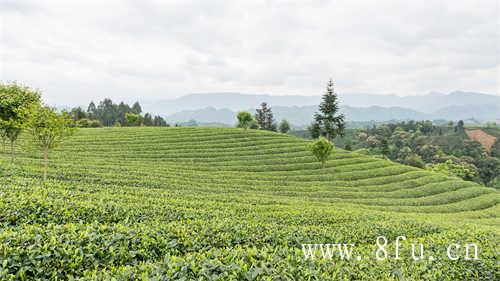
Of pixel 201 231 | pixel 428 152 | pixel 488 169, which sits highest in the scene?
pixel 201 231

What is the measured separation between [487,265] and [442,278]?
1.71 metres

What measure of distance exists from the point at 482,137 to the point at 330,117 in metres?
139

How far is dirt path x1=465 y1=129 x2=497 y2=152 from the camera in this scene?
13320 centimetres

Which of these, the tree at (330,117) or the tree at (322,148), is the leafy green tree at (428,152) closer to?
the tree at (330,117)

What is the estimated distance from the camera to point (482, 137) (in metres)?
142

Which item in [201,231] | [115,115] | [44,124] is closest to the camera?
[201,231]

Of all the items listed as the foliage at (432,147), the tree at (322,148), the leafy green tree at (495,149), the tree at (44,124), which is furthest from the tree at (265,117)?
the leafy green tree at (495,149)

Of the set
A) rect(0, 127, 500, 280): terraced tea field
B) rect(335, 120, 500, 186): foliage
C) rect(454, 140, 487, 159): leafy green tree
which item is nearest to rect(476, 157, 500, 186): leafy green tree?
rect(335, 120, 500, 186): foliage

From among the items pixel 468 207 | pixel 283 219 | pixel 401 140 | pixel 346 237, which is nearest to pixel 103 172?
pixel 283 219

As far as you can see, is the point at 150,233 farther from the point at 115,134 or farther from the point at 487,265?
the point at 115,134

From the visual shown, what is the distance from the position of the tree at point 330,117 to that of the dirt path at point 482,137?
12101 cm

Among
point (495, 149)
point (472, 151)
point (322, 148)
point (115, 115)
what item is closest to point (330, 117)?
point (322, 148)

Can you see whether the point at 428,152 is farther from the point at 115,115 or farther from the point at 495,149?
the point at 115,115

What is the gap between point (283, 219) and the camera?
39.9 feet
